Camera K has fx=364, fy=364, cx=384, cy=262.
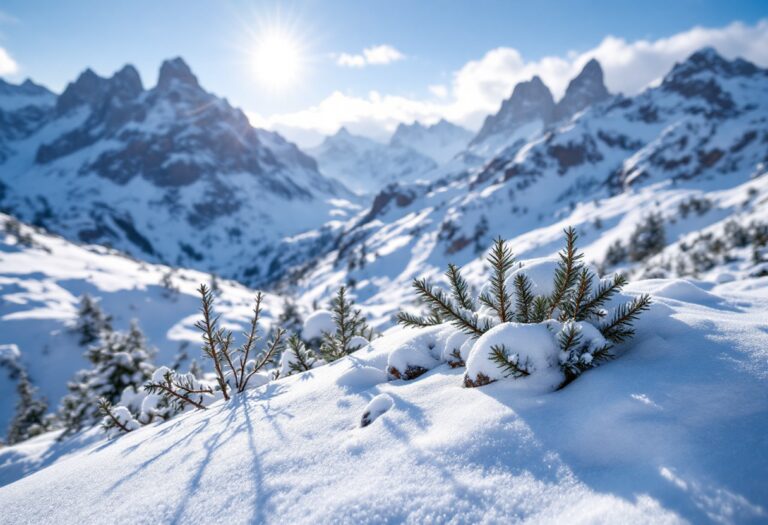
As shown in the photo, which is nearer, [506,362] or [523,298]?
[506,362]

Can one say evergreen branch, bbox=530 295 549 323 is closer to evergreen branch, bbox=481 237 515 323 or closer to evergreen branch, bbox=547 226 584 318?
evergreen branch, bbox=547 226 584 318

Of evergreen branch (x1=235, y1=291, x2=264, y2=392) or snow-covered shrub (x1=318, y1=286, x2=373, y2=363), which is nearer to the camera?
evergreen branch (x1=235, y1=291, x2=264, y2=392)

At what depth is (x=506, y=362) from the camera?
6.88 feet

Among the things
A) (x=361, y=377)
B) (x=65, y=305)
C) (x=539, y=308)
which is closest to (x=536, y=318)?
(x=539, y=308)

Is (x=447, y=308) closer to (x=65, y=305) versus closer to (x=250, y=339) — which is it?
(x=250, y=339)

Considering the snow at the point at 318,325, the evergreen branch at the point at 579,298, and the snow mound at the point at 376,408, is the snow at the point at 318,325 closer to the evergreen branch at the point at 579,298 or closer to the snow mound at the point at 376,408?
the snow mound at the point at 376,408

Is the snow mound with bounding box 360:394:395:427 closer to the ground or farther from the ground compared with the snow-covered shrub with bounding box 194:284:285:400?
closer to the ground

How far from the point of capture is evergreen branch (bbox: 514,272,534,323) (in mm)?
2536

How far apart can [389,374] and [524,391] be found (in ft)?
4.06

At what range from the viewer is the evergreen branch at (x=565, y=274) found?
2.32 m

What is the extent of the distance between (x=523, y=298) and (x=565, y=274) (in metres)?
0.33

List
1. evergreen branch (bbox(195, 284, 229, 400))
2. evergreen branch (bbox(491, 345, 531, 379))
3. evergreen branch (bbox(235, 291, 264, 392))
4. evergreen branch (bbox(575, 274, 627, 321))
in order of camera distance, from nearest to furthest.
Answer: evergreen branch (bbox(491, 345, 531, 379)) < evergreen branch (bbox(575, 274, 627, 321)) < evergreen branch (bbox(195, 284, 229, 400)) < evergreen branch (bbox(235, 291, 264, 392))

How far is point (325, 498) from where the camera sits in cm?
167

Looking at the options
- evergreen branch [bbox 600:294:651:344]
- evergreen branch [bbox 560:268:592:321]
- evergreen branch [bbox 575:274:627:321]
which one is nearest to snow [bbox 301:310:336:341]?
evergreen branch [bbox 560:268:592:321]
